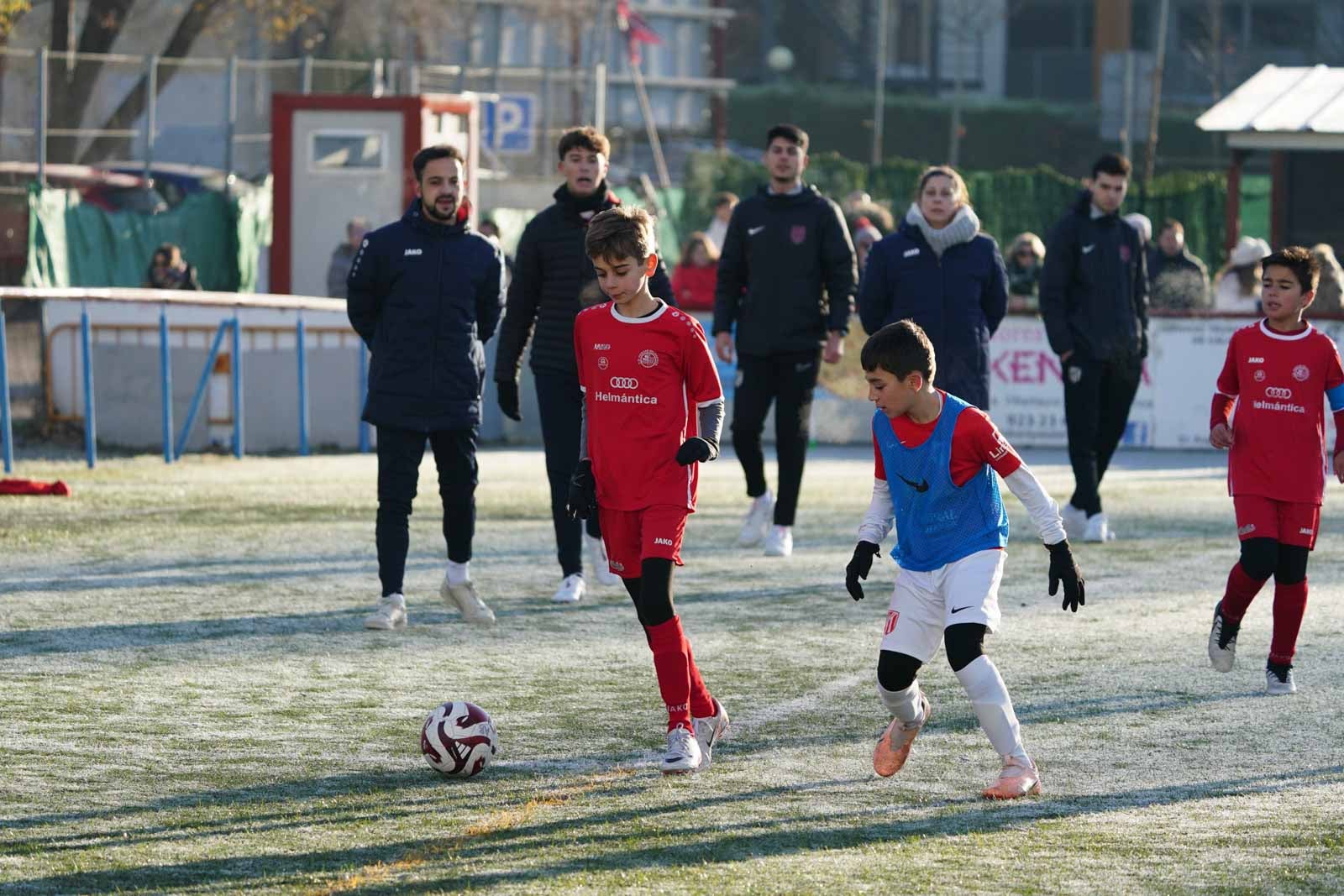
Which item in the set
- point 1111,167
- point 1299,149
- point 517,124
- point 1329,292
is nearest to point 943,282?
point 1111,167

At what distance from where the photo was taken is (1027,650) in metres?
9.28

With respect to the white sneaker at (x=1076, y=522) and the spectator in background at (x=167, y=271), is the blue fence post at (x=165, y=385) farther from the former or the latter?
the white sneaker at (x=1076, y=522)

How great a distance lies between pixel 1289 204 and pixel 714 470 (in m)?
9.71

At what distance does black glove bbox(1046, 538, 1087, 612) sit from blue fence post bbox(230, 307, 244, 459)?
456 inches

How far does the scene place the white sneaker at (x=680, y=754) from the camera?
6.89m

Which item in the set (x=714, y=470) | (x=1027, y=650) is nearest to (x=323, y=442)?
(x=714, y=470)

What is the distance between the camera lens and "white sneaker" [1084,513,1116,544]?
12.8 m

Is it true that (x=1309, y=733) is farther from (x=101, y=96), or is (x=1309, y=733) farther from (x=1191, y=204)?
(x=101, y=96)

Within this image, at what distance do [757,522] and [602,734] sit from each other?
5.17 meters

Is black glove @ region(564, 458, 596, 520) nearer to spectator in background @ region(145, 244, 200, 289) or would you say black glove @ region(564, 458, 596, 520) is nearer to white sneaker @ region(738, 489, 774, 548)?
white sneaker @ region(738, 489, 774, 548)

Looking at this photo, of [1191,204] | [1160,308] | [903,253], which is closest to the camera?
[903,253]

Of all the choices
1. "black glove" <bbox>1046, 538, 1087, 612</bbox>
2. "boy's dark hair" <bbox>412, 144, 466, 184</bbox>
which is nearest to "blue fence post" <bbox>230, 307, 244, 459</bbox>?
"boy's dark hair" <bbox>412, 144, 466, 184</bbox>

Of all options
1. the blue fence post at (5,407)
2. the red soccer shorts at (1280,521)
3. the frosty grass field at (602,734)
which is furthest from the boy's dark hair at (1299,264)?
the blue fence post at (5,407)

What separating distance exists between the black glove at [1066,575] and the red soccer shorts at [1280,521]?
2114mm
